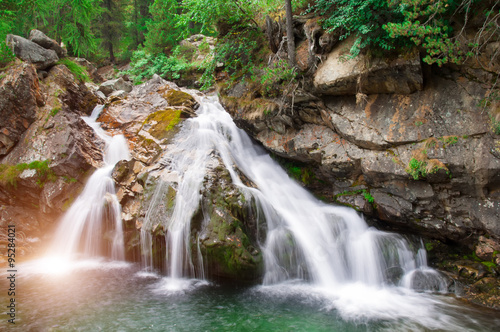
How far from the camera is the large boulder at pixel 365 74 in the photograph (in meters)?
5.68

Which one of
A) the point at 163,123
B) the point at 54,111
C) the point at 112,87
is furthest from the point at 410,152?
the point at 112,87

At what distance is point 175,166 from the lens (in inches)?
307

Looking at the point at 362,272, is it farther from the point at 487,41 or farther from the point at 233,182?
the point at 487,41

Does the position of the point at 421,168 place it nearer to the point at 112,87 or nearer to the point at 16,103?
the point at 16,103

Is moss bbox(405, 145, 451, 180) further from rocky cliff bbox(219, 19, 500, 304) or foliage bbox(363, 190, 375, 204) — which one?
foliage bbox(363, 190, 375, 204)

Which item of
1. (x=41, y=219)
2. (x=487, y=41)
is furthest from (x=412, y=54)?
(x=41, y=219)

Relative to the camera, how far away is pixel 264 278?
20.3ft

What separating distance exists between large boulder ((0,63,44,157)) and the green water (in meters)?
4.66

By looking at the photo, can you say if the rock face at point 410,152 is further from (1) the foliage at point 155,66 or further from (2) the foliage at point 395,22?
(1) the foliage at point 155,66

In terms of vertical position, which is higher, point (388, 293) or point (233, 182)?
point (233, 182)

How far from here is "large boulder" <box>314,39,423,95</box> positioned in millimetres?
5677

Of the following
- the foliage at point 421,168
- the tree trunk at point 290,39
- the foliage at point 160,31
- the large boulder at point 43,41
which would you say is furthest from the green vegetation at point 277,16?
the foliage at point 160,31

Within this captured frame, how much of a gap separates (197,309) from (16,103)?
348 inches

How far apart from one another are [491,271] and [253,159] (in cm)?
685
